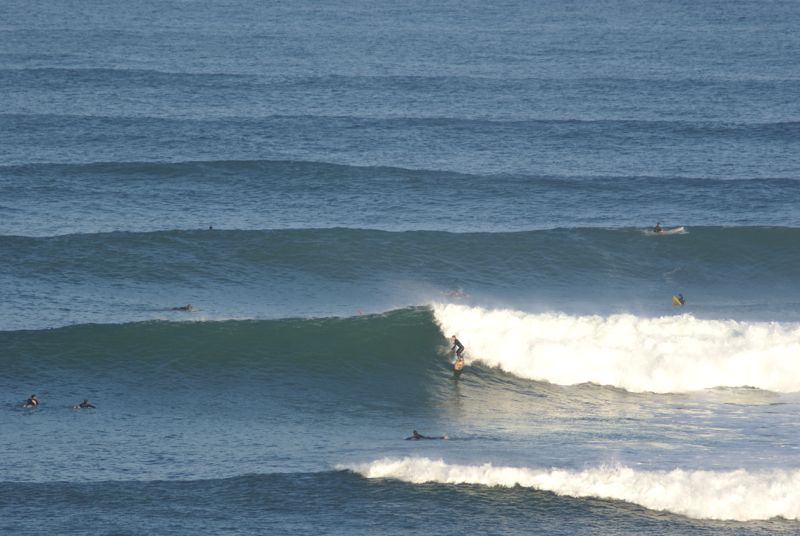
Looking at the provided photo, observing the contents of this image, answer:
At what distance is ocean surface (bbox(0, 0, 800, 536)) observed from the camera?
24266 mm

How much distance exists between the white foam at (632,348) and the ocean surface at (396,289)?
9 cm

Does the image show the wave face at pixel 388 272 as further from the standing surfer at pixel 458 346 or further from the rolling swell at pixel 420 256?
the standing surfer at pixel 458 346

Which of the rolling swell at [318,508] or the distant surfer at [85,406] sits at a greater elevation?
the distant surfer at [85,406]

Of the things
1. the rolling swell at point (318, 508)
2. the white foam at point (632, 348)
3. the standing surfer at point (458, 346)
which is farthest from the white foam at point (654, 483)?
the standing surfer at point (458, 346)

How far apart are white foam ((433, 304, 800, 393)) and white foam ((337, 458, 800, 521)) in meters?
6.83

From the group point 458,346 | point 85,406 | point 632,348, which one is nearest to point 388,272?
point 458,346

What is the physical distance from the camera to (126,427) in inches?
1096

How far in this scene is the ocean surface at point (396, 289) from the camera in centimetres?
2427

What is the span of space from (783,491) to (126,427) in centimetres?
1469

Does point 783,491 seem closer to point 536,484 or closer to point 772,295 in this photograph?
point 536,484

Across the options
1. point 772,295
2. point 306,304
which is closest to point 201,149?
point 306,304

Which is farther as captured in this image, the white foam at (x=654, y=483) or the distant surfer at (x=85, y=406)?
the distant surfer at (x=85, y=406)

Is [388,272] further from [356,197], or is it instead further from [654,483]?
[654,483]

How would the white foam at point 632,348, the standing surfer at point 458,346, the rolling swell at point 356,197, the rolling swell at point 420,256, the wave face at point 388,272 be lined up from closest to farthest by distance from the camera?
the white foam at point 632,348 < the standing surfer at point 458,346 < the wave face at point 388,272 < the rolling swell at point 420,256 < the rolling swell at point 356,197
